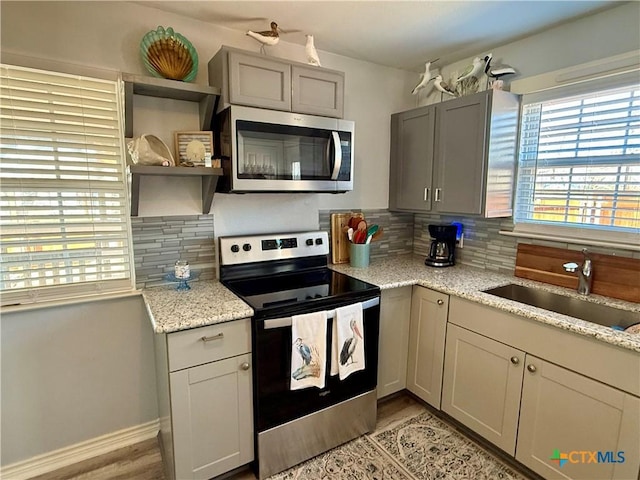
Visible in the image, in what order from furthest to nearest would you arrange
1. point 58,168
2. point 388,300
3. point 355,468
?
point 388,300, point 355,468, point 58,168

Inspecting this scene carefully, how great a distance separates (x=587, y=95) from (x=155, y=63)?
2.27 metres

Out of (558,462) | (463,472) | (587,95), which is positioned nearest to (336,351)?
(463,472)

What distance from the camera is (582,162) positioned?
1.97 meters

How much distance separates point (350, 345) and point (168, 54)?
172cm

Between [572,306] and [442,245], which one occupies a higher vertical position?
[442,245]

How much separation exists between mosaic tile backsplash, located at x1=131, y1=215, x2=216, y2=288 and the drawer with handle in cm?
60

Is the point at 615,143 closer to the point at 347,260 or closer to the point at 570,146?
the point at 570,146

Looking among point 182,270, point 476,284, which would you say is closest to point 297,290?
point 182,270

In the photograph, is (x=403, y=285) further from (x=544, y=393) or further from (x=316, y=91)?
(x=316, y=91)

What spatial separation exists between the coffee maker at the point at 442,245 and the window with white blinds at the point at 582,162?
1.42ft

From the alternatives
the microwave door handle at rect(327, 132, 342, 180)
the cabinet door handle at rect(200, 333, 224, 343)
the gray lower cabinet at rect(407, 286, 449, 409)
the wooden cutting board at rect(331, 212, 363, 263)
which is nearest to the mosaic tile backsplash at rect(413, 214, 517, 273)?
the gray lower cabinet at rect(407, 286, 449, 409)

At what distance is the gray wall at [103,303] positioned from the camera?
5.43 ft

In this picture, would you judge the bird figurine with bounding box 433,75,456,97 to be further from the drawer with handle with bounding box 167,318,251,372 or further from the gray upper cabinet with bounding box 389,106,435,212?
the drawer with handle with bounding box 167,318,251,372

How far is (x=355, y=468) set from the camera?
1.82 metres
